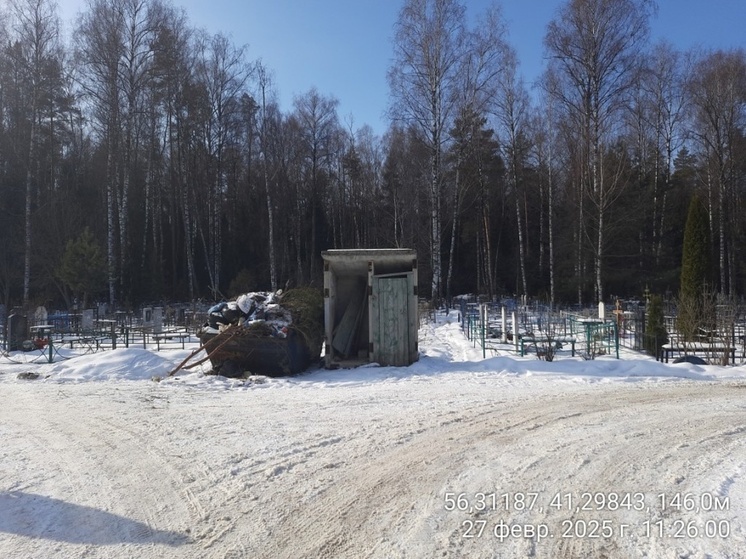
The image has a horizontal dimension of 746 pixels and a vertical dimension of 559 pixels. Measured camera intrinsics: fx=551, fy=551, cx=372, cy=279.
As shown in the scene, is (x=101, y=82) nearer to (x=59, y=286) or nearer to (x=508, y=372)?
(x=59, y=286)

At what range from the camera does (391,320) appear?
1281 centimetres

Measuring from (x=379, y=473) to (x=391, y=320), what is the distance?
7702 mm

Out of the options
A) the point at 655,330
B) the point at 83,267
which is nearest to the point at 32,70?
the point at 83,267

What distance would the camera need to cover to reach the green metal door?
1276 cm

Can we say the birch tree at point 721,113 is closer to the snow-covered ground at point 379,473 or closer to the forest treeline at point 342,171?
the forest treeline at point 342,171

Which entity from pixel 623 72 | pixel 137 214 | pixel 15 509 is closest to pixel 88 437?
pixel 15 509

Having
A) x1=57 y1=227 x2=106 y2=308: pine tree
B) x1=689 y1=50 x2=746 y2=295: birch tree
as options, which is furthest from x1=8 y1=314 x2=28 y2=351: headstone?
x1=689 y1=50 x2=746 y2=295: birch tree

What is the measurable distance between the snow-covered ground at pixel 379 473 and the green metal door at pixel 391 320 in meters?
2.91

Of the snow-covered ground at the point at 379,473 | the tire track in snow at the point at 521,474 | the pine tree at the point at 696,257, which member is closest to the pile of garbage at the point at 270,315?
the snow-covered ground at the point at 379,473

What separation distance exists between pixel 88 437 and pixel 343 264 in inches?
294

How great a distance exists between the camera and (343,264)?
43.6ft

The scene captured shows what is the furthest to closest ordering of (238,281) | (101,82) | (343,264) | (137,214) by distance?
(137,214) < (238,281) < (101,82) < (343,264)

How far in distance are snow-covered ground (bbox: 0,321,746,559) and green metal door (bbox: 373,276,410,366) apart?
2.91 m

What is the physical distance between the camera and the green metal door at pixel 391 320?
Answer: 12.8 metres
